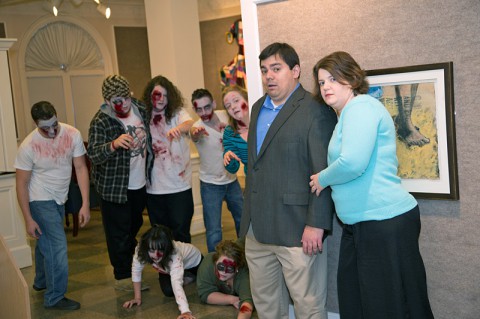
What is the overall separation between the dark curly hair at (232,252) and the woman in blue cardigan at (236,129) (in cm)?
56

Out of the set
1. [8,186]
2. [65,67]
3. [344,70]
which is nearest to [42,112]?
[8,186]

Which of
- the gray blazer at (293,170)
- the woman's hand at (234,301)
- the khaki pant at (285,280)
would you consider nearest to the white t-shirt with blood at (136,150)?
the woman's hand at (234,301)

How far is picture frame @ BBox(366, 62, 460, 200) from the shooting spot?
9.20ft

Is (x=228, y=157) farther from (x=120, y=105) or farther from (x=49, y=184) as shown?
(x=49, y=184)

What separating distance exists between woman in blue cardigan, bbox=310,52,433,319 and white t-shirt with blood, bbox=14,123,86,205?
2.06 meters

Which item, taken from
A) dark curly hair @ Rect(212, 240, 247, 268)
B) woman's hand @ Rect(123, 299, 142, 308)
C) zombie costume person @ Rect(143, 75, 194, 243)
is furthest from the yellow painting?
woman's hand @ Rect(123, 299, 142, 308)

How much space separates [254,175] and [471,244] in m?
1.02

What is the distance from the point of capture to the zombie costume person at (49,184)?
407cm

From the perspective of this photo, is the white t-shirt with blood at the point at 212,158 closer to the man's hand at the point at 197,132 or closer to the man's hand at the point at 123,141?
the man's hand at the point at 197,132

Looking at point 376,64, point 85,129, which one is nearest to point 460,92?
point 376,64

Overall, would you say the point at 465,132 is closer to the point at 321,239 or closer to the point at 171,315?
the point at 321,239

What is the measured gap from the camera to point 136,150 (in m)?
4.39

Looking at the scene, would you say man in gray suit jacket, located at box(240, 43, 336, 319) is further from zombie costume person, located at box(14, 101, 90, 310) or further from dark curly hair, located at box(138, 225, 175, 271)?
zombie costume person, located at box(14, 101, 90, 310)

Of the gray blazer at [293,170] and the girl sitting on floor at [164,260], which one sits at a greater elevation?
the gray blazer at [293,170]
